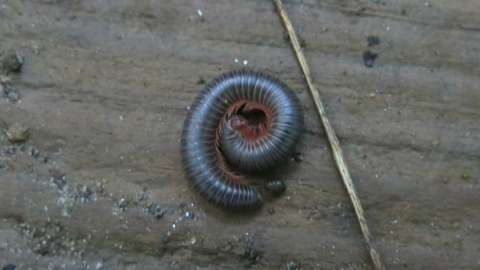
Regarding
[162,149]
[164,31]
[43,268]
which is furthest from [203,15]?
[43,268]

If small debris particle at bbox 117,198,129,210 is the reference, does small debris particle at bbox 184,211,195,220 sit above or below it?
above

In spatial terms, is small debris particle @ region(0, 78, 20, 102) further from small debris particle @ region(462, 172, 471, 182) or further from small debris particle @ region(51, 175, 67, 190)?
small debris particle @ region(462, 172, 471, 182)

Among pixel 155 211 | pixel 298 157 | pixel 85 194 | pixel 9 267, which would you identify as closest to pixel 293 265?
pixel 298 157

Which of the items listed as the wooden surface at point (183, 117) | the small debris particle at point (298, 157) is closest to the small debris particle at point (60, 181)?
the wooden surface at point (183, 117)

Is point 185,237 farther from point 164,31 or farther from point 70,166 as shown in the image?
point 164,31

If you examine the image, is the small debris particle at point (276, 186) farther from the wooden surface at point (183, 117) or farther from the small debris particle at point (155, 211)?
the small debris particle at point (155, 211)

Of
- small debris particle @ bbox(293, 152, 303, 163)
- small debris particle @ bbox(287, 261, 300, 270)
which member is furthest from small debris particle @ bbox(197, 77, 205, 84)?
small debris particle @ bbox(287, 261, 300, 270)

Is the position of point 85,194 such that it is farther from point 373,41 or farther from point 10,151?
point 373,41
